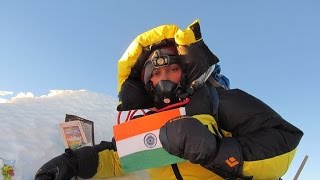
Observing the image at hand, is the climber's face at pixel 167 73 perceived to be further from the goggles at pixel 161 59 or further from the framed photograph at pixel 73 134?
the framed photograph at pixel 73 134

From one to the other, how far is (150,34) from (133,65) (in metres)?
0.32

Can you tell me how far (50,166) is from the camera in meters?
3.21

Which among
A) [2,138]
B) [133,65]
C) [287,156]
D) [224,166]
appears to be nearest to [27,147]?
[2,138]

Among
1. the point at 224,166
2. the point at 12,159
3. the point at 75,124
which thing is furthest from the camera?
the point at 75,124

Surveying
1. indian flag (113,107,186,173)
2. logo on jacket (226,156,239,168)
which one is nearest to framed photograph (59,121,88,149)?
indian flag (113,107,186,173)

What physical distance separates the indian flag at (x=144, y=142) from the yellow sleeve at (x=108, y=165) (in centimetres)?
50

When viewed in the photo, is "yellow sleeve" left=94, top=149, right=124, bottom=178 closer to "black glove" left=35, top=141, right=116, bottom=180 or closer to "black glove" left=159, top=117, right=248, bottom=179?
"black glove" left=35, top=141, right=116, bottom=180

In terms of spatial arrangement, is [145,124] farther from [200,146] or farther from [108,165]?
[108,165]

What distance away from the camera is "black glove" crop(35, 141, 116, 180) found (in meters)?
3.19

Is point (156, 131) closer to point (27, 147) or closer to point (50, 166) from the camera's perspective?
point (50, 166)

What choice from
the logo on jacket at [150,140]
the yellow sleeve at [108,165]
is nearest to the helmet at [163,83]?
the logo on jacket at [150,140]

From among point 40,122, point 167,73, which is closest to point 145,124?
point 167,73

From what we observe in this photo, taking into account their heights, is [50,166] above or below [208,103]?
below

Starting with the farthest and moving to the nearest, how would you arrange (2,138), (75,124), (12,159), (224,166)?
(75,124)
(2,138)
(12,159)
(224,166)
